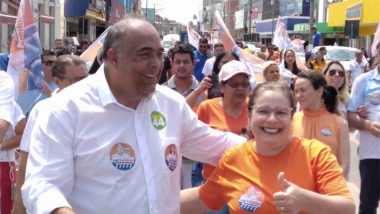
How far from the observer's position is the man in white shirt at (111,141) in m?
2.53

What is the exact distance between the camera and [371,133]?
5539 mm

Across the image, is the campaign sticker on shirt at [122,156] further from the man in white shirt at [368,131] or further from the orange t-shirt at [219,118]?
the man in white shirt at [368,131]

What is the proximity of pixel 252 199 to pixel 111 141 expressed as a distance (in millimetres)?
748

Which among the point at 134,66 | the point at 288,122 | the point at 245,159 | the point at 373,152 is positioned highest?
the point at 134,66

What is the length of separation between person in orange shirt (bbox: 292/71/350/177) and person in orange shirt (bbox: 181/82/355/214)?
5.60 ft

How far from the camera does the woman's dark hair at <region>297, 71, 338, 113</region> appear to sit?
15.9 ft

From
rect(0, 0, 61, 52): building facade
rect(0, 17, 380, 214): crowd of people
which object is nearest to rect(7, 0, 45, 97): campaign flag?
rect(0, 17, 380, 214): crowd of people

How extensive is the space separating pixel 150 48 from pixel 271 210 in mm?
927

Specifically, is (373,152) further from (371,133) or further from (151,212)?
(151,212)

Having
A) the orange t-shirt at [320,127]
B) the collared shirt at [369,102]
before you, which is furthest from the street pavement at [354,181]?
the orange t-shirt at [320,127]

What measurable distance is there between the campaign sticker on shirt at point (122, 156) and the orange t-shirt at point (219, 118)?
7.45ft

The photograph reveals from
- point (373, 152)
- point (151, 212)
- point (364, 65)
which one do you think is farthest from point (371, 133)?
point (364, 65)

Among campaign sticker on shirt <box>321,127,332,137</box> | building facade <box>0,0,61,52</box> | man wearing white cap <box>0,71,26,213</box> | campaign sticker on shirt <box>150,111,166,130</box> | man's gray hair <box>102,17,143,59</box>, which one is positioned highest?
building facade <box>0,0,61,52</box>

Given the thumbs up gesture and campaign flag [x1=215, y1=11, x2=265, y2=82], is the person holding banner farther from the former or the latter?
the thumbs up gesture
